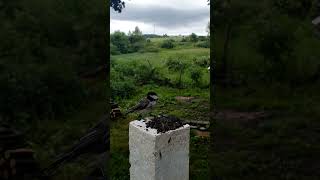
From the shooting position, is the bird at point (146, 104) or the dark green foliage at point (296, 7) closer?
the dark green foliage at point (296, 7)

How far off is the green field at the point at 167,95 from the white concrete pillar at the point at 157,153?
1050 mm

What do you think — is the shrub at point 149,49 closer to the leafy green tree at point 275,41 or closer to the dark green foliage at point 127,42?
the dark green foliage at point 127,42

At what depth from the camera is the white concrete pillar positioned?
14.0ft

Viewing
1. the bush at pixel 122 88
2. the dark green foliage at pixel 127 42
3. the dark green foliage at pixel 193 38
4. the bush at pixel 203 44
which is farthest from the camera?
the dark green foliage at pixel 193 38

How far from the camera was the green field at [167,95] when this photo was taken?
596 cm

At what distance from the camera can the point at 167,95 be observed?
8930 mm

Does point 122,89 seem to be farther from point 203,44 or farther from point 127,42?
point 203,44

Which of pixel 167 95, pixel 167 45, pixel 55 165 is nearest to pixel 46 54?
pixel 55 165

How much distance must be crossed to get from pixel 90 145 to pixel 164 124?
36.2 inches

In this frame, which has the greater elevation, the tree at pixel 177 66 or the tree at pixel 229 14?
the tree at pixel 229 14

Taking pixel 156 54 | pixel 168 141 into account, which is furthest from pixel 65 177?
pixel 156 54

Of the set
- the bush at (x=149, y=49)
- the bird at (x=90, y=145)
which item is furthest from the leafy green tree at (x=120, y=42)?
the bird at (x=90, y=145)

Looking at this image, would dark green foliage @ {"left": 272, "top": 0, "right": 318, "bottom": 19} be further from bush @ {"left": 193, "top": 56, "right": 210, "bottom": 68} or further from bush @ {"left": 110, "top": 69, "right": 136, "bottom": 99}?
bush @ {"left": 193, "top": 56, "right": 210, "bottom": 68}

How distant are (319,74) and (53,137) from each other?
3154 mm
